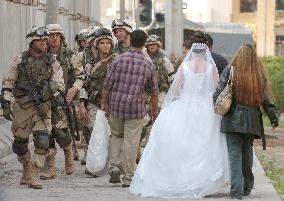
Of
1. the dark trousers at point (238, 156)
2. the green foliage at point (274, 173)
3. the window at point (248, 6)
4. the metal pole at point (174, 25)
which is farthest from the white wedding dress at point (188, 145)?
the window at point (248, 6)

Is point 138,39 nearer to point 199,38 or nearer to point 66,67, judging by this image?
point 199,38

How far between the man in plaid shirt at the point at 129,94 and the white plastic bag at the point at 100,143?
0.39 m

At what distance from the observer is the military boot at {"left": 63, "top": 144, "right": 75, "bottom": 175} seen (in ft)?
43.4

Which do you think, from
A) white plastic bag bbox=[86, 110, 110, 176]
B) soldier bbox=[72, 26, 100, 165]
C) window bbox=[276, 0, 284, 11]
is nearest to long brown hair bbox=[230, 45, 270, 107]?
white plastic bag bbox=[86, 110, 110, 176]

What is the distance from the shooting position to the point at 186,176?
37.1ft

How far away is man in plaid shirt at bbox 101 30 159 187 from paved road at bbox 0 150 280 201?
0.45 m

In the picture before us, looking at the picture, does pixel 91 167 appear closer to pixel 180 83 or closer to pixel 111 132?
pixel 111 132

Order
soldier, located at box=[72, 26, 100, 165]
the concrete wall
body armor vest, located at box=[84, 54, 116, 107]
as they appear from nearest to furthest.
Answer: body armor vest, located at box=[84, 54, 116, 107]
soldier, located at box=[72, 26, 100, 165]
the concrete wall

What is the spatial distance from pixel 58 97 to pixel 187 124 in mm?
1612

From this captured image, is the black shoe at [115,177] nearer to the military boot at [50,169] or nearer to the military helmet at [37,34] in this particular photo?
the military boot at [50,169]

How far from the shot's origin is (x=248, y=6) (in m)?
75.9

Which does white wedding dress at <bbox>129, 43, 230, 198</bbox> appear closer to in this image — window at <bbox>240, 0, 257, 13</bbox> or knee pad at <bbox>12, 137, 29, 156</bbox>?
knee pad at <bbox>12, 137, 29, 156</bbox>

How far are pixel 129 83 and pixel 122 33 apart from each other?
2.02 metres

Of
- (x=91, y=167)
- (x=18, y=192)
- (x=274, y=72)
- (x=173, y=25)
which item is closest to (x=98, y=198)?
(x=18, y=192)
